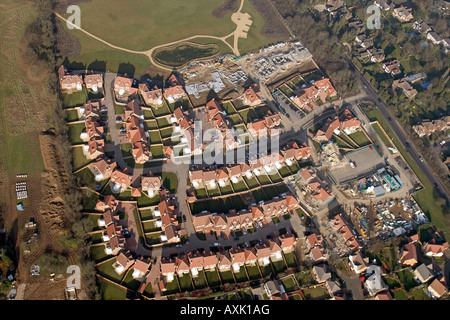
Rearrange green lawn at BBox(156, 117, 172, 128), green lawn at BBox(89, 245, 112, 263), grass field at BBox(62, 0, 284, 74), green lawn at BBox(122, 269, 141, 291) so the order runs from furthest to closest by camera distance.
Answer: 1. grass field at BBox(62, 0, 284, 74)
2. green lawn at BBox(156, 117, 172, 128)
3. green lawn at BBox(89, 245, 112, 263)
4. green lawn at BBox(122, 269, 141, 291)

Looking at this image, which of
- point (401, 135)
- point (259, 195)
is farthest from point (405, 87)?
point (259, 195)

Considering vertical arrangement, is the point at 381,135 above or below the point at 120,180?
above

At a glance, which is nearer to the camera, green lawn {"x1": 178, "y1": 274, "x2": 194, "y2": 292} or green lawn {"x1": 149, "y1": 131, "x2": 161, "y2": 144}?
green lawn {"x1": 178, "y1": 274, "x2": 194, "y2": 292}

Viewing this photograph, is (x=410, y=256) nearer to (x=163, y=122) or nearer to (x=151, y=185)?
(x=151, y=185)

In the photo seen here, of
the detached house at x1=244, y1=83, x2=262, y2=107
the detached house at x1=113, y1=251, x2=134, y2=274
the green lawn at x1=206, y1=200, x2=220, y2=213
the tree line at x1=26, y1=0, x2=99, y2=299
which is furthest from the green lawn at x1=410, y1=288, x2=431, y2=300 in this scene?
the tree line at x1=26, y1=0, x2=99, y2=299

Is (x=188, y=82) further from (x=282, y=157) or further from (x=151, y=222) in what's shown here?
(x=151, y=222)

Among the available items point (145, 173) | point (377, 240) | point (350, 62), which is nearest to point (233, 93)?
point (145, 173)

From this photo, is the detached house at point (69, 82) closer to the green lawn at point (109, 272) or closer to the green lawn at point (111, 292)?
the green lawn at point (109, 272)

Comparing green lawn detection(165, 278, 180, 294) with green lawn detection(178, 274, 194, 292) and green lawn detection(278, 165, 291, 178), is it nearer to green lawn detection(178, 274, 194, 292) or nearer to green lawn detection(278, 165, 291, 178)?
green lawn detection(178, 274, 194, 292)

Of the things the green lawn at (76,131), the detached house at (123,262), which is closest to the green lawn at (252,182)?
the detached house at (123,262)
